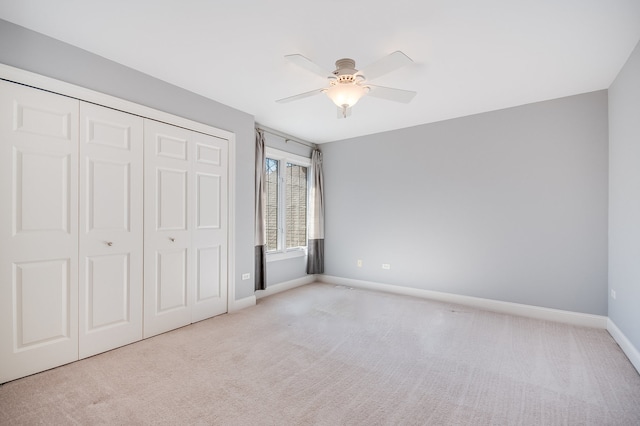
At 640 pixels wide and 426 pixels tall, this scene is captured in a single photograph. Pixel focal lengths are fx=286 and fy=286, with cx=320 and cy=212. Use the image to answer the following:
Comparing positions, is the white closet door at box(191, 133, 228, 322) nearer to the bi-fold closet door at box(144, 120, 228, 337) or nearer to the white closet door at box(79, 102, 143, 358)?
the bi-fold closet door at box(144, 120, 228, 337)

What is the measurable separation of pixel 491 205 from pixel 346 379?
309 cm

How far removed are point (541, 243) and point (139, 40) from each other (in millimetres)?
4856

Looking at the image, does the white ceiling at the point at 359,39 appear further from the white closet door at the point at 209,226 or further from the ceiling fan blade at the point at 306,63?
the white closet door at the point at 209,226

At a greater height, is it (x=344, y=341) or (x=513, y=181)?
(x=513, y=181)

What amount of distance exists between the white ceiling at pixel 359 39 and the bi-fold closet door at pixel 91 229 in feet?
2.13

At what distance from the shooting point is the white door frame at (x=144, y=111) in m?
A: 2.24

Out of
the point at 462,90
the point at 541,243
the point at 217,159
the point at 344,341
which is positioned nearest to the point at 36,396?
the point at 344,341

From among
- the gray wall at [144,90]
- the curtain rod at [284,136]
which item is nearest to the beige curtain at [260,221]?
the gray wall at [144,90]

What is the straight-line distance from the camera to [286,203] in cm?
512

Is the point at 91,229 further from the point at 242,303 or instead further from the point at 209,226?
the point at 242,303

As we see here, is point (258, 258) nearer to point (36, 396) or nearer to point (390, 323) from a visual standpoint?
point (390, 323)

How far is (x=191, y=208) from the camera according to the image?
339cm

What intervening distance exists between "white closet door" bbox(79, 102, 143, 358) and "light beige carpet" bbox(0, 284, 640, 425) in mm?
278

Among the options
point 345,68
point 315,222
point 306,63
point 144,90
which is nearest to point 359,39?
A: point 345,68
